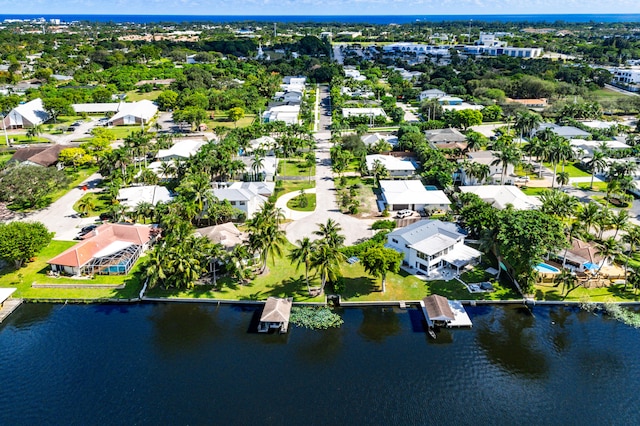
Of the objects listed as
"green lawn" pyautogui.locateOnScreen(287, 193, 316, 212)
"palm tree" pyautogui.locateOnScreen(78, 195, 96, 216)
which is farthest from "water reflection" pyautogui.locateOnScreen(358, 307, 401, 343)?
"palm tree" pyautogui.locateOnScreen(78, 195, 96, 216)

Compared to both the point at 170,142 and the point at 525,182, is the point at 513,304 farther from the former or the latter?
the point at 170,142

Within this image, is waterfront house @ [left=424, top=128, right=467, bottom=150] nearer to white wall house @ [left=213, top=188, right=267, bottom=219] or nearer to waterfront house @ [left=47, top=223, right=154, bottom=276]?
white wall house @ [left=213, top=188, right=267, bottom=219]

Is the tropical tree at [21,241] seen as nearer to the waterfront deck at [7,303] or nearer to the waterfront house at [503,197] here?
the waterfront deck at [7,303]

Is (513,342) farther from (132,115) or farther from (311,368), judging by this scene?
(132,115)

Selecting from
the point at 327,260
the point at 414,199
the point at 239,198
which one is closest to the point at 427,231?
the point at 414,199

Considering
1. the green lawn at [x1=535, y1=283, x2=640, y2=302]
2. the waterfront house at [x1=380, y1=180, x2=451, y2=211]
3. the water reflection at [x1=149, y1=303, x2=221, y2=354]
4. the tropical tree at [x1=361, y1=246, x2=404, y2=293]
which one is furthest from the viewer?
the waterfront house at [x1=380, y1=180, x2=451, y2=211]

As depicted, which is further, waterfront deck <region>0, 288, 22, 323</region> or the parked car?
the parked car

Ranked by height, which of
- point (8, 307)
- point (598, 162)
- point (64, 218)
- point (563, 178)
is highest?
point (598, 162)
